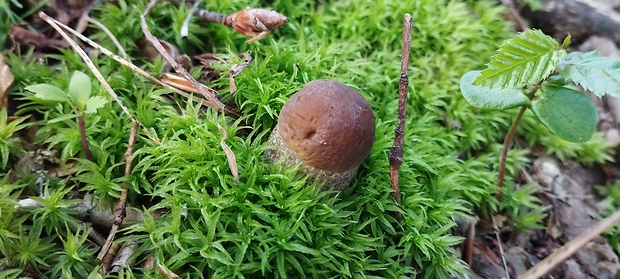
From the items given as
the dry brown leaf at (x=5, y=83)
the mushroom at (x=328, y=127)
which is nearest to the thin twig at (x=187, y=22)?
the dry brown leaf at (x=5, y=83)

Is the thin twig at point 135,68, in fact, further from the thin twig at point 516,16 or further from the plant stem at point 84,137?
the thin twig at point 516,16

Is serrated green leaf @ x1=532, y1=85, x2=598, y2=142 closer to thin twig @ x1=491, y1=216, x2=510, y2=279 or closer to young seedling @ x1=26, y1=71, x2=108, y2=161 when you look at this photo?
thin twig @ x1=491, y1=216, x2=510, y2=279

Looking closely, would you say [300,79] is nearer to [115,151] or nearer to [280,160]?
[280,160]

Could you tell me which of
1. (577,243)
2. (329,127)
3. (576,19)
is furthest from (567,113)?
(576,19)

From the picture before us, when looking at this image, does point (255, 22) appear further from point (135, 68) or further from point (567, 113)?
point (567, 113)

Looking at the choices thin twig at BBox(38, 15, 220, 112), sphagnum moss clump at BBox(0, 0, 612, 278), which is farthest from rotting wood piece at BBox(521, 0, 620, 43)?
thin twig at BBox(38, 15, 220, 112)

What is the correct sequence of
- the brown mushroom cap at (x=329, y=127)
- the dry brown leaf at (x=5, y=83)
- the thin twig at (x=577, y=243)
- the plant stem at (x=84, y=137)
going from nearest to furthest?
1. the thin twig at (x=577, y=243)
2. the brown mushroom cap at (x=329, y=127)
3. the plant stem at (x=84, y=137)
4. the dry brown leaf at (x=5, y=83)
